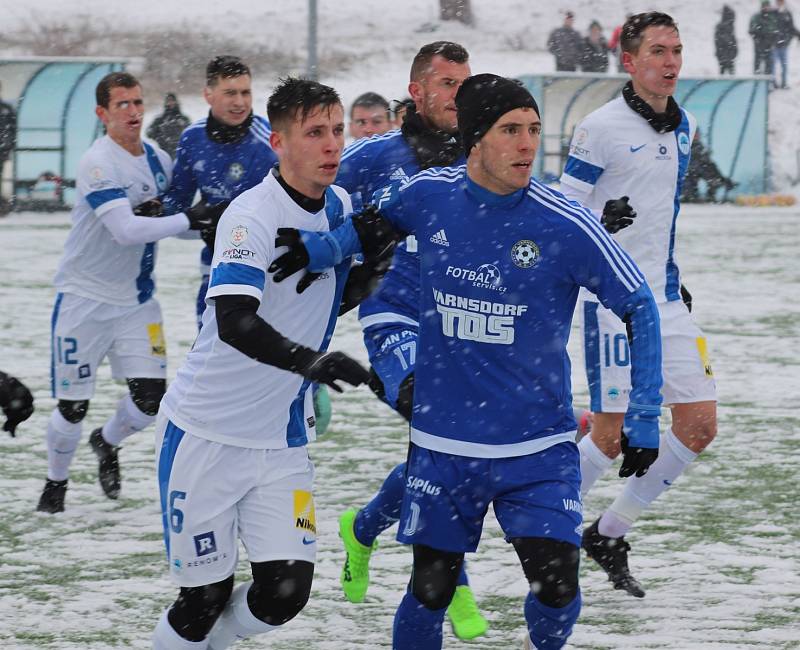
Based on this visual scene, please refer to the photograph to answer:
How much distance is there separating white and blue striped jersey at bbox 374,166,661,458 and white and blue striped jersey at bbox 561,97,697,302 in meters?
1.79

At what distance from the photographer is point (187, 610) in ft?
14.9

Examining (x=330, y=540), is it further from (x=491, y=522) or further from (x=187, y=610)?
(x=187, y=610)

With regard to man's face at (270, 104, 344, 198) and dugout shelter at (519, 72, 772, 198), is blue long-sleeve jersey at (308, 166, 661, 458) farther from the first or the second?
dugout shelter at (519, 72, 772, 198)

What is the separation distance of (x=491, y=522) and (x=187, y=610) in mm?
3029

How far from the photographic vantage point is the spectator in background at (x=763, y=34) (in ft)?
110

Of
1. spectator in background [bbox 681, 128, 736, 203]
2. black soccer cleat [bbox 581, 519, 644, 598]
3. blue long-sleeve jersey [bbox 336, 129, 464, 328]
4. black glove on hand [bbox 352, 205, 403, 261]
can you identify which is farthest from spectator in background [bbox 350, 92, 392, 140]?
spectator in background [bbox 681, 128, 736, 203]

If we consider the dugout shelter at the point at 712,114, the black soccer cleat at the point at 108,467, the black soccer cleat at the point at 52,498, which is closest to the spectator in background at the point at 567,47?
the dugout shelter at the point at 712,114

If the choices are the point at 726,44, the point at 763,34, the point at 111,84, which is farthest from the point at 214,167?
the point at 763,34

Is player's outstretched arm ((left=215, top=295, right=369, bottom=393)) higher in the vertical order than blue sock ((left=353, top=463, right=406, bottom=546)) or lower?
higher

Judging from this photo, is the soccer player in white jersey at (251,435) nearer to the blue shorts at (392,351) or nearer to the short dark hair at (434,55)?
the blue shorts at (392,351)

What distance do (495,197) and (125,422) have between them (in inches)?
151

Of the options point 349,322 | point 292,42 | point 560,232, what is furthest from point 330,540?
point 292,42

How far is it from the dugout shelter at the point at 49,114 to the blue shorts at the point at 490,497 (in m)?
22.3

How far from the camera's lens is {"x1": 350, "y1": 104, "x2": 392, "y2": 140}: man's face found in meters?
10.4
